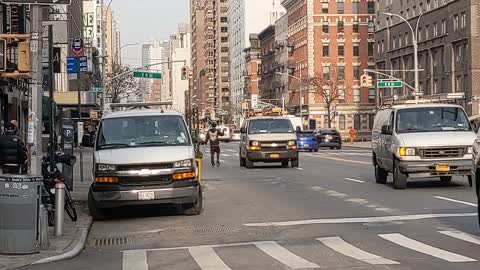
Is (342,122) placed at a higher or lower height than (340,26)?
lower

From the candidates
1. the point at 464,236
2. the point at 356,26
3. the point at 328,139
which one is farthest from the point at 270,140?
the point at 356,26

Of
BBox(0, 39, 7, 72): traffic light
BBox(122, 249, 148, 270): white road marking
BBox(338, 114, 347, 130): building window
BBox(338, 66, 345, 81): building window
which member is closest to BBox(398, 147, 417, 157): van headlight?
BBox(122, 249, 148, 270): white road marking

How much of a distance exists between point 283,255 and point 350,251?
3.10 feet

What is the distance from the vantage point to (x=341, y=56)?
105 meters

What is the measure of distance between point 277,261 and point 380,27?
88738mm

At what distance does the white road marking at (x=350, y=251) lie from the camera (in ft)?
31.4

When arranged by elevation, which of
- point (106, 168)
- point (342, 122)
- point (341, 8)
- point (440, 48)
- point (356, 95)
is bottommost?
point (106, 168)

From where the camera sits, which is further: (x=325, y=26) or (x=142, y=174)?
(x=325, y=26)

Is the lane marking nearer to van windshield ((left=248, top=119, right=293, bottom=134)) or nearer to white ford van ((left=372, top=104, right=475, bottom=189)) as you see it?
white ford van ((left=372, top=104, right=475, bottom=189))

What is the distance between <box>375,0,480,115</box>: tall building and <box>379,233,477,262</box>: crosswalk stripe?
51.0 metres

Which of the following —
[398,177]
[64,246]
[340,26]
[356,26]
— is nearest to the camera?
[64,246]

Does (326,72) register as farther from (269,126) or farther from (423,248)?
(423,248)

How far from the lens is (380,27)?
9544 centimetres

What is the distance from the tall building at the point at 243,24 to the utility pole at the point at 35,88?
131559mm
